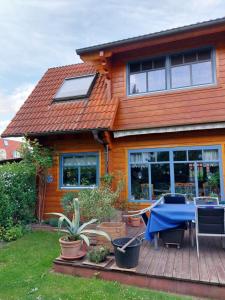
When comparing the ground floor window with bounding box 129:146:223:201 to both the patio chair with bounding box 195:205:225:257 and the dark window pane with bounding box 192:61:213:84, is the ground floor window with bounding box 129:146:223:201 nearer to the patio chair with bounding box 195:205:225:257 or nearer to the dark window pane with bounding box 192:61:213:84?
the dark window pane with bounding box 192:61:213:84

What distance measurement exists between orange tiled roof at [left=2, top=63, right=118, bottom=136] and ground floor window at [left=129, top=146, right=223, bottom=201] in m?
1.55

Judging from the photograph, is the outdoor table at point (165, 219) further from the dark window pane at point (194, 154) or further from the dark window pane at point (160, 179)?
the dark window pane at point (194, 154)

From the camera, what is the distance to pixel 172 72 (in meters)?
7.47

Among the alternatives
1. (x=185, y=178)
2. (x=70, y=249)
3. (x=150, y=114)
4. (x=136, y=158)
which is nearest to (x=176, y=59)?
(x=150, y=114)

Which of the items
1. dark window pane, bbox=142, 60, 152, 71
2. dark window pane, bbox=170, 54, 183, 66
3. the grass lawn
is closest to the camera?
the grass lawn

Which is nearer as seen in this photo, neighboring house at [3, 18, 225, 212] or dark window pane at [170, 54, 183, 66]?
neighboring house at [3, 18, 225, 212]

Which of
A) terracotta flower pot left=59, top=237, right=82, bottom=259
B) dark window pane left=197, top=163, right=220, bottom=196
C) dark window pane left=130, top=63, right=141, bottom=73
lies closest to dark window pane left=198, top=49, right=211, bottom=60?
dark window pane left=130, top=63, right=141, bottom=73

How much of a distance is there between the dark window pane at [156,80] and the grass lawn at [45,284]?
5327mm

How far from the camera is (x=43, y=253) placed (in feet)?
18.0

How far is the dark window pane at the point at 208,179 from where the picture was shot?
684 centimetres

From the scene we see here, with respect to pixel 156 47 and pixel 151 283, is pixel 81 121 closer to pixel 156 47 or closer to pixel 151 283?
pixel 156 47

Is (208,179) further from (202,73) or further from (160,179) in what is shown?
(202,73)

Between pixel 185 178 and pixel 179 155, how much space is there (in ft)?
2.24

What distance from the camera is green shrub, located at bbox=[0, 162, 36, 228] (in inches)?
265
